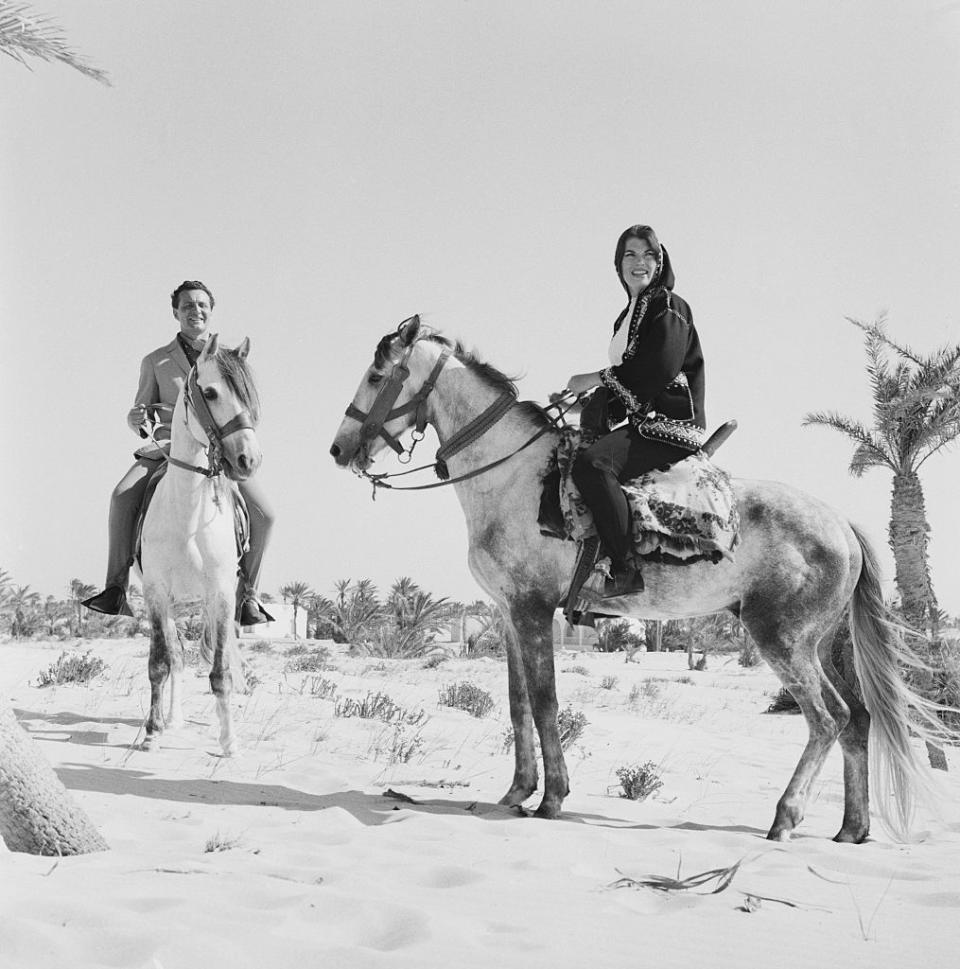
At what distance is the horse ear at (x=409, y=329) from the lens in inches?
228

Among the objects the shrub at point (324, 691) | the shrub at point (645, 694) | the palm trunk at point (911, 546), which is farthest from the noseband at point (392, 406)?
the palm trunk at point (911, 546)

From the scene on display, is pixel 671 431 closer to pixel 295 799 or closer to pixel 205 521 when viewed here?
pixel 295 799

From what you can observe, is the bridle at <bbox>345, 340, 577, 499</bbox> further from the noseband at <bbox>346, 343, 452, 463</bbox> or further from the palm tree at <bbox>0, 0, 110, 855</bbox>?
the palm tree at <bbox>0, 0, 110, 855</bbox>

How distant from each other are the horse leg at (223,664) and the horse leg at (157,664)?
0.46 metres

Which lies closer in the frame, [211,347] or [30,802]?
[30,802]

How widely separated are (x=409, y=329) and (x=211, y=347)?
1699mm

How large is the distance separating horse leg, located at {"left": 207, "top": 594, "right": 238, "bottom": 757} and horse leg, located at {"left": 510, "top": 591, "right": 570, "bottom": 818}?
2.52 metres

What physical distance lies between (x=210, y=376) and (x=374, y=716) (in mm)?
4236

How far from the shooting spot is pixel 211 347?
6.49 m

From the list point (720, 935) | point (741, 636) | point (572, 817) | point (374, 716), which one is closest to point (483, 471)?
point (572, 817)

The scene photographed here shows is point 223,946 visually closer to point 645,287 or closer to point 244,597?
point 645,287

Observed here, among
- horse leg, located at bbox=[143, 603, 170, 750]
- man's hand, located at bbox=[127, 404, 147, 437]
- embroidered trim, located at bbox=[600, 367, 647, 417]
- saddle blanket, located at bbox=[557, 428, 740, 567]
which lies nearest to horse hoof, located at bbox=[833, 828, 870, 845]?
saddle blanket, located at bbox=[557, 428, 740, 567]

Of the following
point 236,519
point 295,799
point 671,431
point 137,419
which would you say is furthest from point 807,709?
point 137,419

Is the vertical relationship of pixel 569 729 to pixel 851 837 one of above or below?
below
